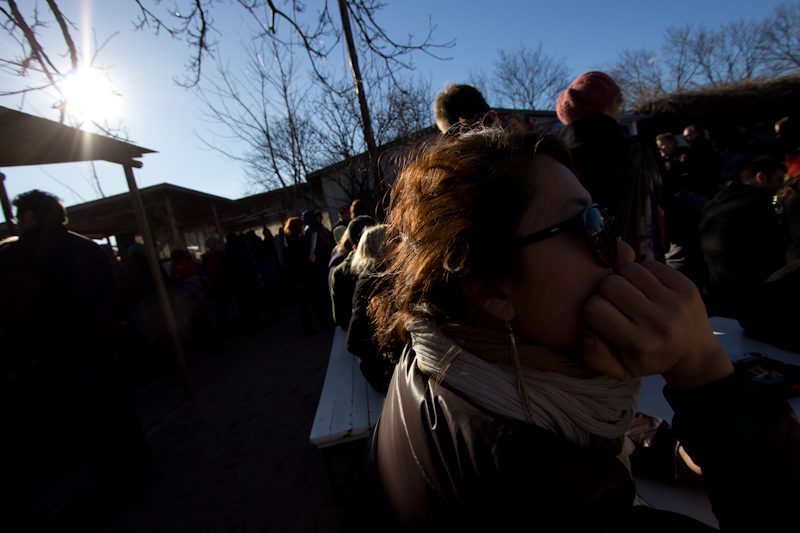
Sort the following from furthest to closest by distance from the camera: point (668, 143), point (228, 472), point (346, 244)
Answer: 1. point (668, 143)
2. point (346, 244)
3. point (228, 472)

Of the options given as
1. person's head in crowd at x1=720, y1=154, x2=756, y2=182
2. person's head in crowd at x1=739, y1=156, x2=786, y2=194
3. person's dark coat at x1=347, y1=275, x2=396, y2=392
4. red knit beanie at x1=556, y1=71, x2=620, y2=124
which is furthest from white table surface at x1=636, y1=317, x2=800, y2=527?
person's head in crowd at x1=720, y1=154, x2=756, y2=182

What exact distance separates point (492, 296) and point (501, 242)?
0.14 metres

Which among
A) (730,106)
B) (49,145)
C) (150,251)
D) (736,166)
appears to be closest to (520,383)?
(736,166)

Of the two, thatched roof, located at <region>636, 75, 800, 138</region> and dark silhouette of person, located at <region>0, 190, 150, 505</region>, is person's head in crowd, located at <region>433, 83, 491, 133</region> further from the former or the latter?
thatched roof, located at <region>636, 75, 800, 138</region>

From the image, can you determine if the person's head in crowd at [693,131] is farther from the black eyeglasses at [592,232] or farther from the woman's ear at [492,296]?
the woman's ear at [492,296]

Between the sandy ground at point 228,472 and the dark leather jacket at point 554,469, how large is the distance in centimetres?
134

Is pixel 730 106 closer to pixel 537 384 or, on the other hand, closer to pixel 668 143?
pixel 668 143

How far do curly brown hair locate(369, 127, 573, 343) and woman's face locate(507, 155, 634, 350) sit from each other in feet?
0.11

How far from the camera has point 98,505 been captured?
274 centimetres

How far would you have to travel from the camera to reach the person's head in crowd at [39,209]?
8.93ft

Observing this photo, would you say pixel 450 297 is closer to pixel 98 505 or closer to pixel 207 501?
pixel 207 501

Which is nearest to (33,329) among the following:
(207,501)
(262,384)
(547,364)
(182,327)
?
(207,501)

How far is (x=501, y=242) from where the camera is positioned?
88 cm

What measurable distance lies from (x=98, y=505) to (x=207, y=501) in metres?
0.80
